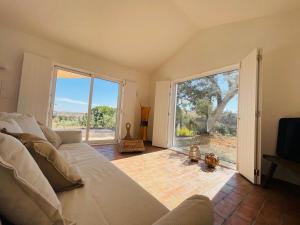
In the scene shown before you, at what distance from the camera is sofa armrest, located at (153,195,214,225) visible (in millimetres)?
510

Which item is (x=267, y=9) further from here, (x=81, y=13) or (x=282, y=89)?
(x=81, y=13)

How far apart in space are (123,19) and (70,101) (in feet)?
7.84

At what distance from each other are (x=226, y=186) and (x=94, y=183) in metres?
1.90

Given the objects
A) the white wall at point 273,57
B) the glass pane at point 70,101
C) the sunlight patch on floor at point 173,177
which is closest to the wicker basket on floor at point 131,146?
the sunlight patch on floor at point 173,177

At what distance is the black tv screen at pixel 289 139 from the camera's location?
2.14m

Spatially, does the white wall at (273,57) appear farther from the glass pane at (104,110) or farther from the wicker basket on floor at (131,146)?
the glass pane at (104,110)

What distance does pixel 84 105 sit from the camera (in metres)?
4.16

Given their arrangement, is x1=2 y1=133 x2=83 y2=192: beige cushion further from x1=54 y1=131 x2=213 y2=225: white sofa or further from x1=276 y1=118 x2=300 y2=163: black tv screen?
x1=276 y1=118 x2=300 y2=163: black tv screen

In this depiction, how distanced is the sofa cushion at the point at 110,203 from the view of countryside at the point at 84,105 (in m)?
3.23

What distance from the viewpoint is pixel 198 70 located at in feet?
12.7

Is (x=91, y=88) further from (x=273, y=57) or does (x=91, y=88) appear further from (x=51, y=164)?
(x=273, y=57)

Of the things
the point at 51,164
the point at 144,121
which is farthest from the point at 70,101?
the point at 51,164

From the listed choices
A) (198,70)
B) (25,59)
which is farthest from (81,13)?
(198,70)

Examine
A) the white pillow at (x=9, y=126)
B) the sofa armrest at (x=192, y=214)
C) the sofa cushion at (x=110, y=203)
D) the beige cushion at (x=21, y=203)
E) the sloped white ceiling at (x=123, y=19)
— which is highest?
the sloped white ceiling at (x=123, y=19)
